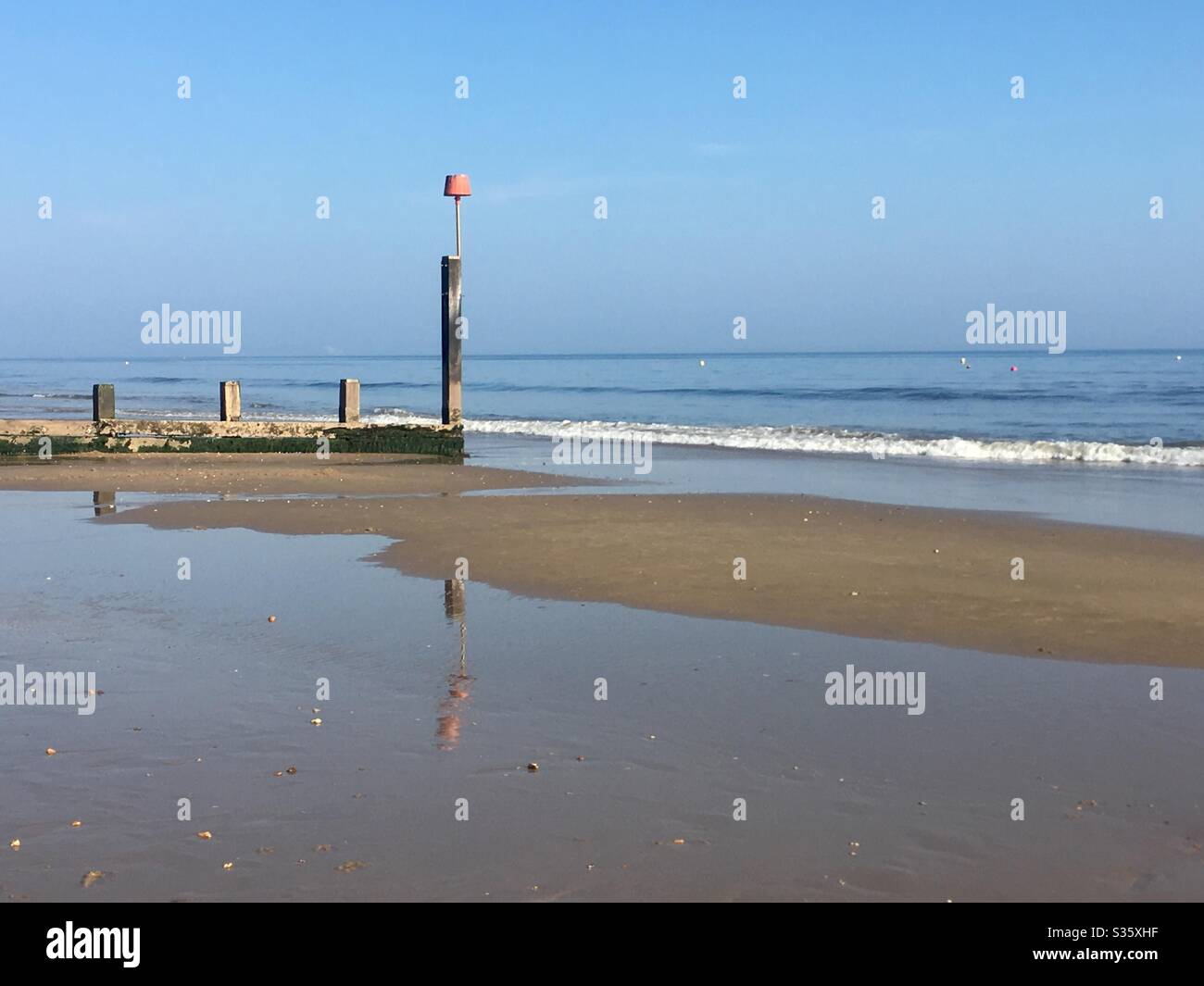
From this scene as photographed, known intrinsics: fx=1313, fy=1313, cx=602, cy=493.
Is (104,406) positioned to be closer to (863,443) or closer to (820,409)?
(863,443)

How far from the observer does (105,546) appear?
39.2 ft

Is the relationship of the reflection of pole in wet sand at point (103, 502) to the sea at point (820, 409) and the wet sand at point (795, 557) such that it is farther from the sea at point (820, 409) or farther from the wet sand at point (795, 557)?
the sea at point (820, 409)

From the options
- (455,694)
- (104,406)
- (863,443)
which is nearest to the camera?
(455,694)

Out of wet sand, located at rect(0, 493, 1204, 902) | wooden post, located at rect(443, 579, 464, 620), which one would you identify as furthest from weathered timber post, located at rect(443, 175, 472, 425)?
wet sand, located at rect(0, 493, 1204, 902)

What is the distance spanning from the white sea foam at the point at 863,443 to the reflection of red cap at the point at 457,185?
13.9ft

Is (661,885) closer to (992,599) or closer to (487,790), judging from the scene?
(487,790)

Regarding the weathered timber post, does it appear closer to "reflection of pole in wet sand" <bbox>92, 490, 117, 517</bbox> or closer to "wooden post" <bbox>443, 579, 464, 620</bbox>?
"reflection of pole in wet sand" <bbox>92, 490, 117, 517</bbox>

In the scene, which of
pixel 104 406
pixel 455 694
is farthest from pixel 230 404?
pixel 455 694

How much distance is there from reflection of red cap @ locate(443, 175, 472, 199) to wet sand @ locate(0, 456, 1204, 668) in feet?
24.6

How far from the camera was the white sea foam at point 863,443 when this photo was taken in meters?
24.5

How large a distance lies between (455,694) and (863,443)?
21954 mm

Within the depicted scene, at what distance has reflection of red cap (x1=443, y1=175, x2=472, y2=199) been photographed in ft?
77.1

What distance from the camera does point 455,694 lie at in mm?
6820
